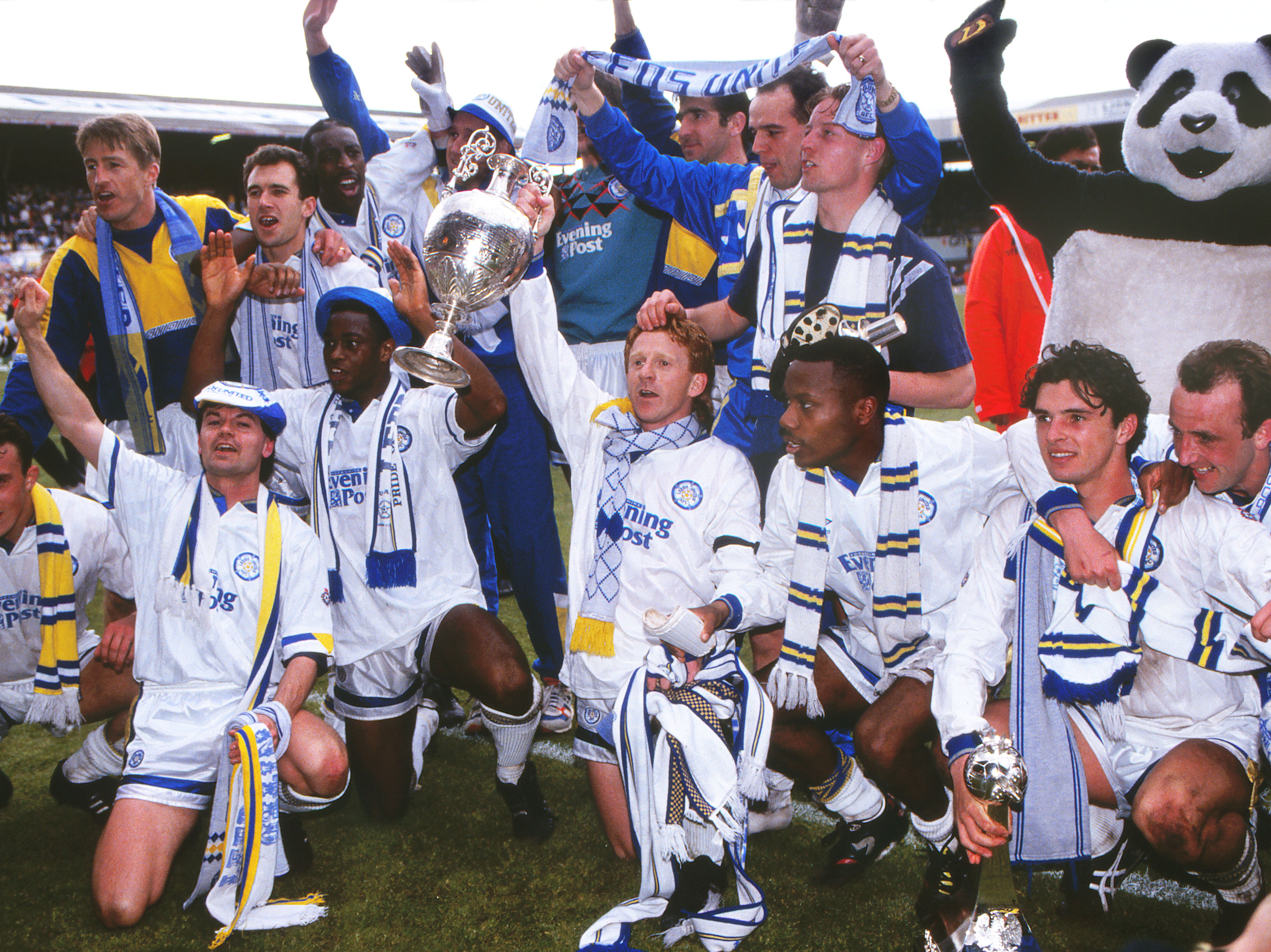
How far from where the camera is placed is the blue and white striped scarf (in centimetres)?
266

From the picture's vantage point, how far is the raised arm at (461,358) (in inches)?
120

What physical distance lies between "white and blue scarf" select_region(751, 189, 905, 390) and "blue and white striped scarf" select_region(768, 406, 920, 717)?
1.25ft

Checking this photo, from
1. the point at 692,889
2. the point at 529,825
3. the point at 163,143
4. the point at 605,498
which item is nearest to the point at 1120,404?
the point at 605,498

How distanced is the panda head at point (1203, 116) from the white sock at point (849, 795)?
6.33 ft

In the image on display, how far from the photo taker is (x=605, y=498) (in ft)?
9.89

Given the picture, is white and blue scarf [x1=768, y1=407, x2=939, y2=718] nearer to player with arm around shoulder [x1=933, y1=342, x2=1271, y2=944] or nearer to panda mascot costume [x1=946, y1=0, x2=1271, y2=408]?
player with arm around shoulder [x1=933, y1=342, x2=1271, y2=944]

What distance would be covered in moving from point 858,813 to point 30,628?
2715mm

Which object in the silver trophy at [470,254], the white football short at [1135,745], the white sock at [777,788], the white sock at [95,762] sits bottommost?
the white sock at [95,762]

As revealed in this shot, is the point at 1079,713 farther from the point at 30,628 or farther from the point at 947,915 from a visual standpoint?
the point at 30,628

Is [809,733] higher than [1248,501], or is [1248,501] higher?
[1248,501]

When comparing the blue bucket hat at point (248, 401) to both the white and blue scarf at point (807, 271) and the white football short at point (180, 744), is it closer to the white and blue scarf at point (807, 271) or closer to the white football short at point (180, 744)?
the white football short at point (180, 744)

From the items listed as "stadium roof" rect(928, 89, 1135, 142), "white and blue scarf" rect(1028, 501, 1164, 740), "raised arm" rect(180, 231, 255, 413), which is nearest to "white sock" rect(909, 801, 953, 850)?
"white and blue scarf" rect(1028, 501, 1164, 740)

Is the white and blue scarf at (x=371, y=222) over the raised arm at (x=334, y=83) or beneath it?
beneath

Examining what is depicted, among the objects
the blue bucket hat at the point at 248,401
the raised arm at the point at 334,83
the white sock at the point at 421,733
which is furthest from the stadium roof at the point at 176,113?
the white sock at the point at 421,733
